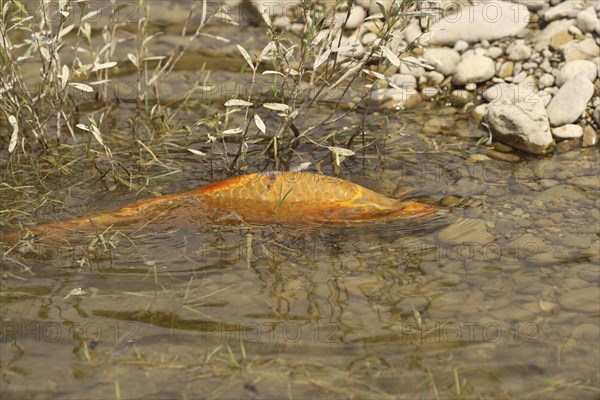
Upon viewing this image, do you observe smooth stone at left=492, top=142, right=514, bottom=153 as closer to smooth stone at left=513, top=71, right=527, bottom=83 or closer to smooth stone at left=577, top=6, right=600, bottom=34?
smooth stone at left=513, top=71, right=527, bottom=83

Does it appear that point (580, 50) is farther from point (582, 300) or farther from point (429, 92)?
point (582, 300)

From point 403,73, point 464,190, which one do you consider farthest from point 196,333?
point 403,73

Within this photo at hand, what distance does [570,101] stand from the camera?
558 cm

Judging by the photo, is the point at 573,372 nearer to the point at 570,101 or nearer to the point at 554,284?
the point at 554,284

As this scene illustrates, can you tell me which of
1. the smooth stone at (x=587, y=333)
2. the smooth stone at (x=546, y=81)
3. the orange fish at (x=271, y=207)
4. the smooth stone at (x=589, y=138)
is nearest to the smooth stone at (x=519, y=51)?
the smooth stone at (x=546, y=81)

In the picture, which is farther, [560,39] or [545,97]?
[560,39]

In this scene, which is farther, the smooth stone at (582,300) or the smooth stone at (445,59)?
the smooth stone at (445,59)

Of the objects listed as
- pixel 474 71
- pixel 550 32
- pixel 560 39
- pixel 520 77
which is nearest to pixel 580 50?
pixel 560 39

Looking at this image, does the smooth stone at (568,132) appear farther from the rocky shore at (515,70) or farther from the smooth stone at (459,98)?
the smooth stone at (459,98)

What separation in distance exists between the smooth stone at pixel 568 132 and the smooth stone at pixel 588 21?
907mm

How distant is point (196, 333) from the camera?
3684mm

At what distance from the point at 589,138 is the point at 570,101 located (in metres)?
0.28

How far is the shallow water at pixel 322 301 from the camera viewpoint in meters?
3.41

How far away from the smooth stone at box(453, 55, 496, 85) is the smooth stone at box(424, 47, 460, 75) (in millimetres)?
111
